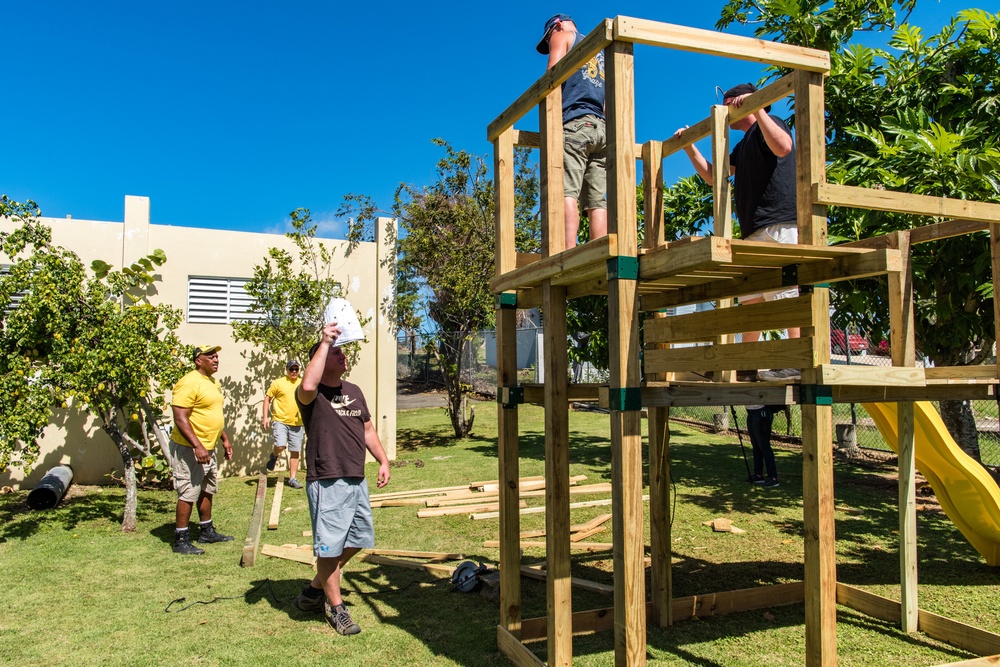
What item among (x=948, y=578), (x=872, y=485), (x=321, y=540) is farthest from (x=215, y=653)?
(x=872, y=485)

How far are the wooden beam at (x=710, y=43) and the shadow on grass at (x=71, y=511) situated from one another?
8.56m

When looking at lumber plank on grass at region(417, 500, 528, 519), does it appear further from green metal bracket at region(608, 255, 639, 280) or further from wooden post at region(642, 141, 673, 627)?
green metal bracket at region(608, 255, 639, 280)

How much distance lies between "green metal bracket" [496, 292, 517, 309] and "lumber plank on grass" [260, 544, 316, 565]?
379cm

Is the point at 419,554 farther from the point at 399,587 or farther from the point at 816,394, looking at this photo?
the point at 816,394

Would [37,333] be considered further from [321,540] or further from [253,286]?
[321,540]

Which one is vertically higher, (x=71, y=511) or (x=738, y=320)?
(x=738, y=320)

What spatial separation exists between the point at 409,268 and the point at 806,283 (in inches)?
696

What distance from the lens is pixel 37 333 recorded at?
849 centimetres

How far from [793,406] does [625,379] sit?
561 inches

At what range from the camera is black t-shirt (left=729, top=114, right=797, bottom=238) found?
17.1 ft

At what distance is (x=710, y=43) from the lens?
3.64m

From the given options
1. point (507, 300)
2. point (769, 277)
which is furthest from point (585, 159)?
point (769, 277)

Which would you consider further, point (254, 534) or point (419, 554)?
point (254, 534)

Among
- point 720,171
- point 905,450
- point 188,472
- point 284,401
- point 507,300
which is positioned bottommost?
point 188,472
